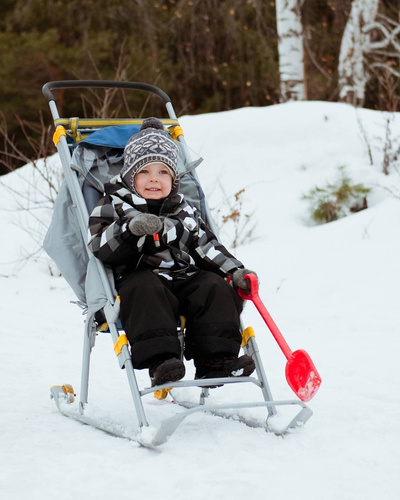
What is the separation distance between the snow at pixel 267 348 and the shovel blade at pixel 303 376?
0.23 m

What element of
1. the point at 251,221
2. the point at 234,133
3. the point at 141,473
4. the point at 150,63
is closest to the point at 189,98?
the point at 150,63

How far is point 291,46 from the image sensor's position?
10.5m

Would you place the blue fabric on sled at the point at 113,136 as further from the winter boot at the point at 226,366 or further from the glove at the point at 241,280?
the winter boot at the point at 226,366

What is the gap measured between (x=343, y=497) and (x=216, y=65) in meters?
13.5

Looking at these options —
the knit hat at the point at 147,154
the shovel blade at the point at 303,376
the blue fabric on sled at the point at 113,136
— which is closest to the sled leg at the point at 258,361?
the shovel blade at the point at 303,376

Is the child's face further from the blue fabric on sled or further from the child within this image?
the blue fabric on sled

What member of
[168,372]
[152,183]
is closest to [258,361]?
[168,372]

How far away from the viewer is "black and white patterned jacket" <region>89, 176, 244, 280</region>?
3182mm

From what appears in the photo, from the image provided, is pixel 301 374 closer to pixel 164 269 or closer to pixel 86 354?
pixel 164 269

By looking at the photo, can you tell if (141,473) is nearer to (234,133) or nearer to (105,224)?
(105,224)

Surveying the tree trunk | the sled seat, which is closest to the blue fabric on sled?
the sled seat

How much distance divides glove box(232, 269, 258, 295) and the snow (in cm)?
59

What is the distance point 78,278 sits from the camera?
3.47 meters

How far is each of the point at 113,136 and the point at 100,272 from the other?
2.98 ft
